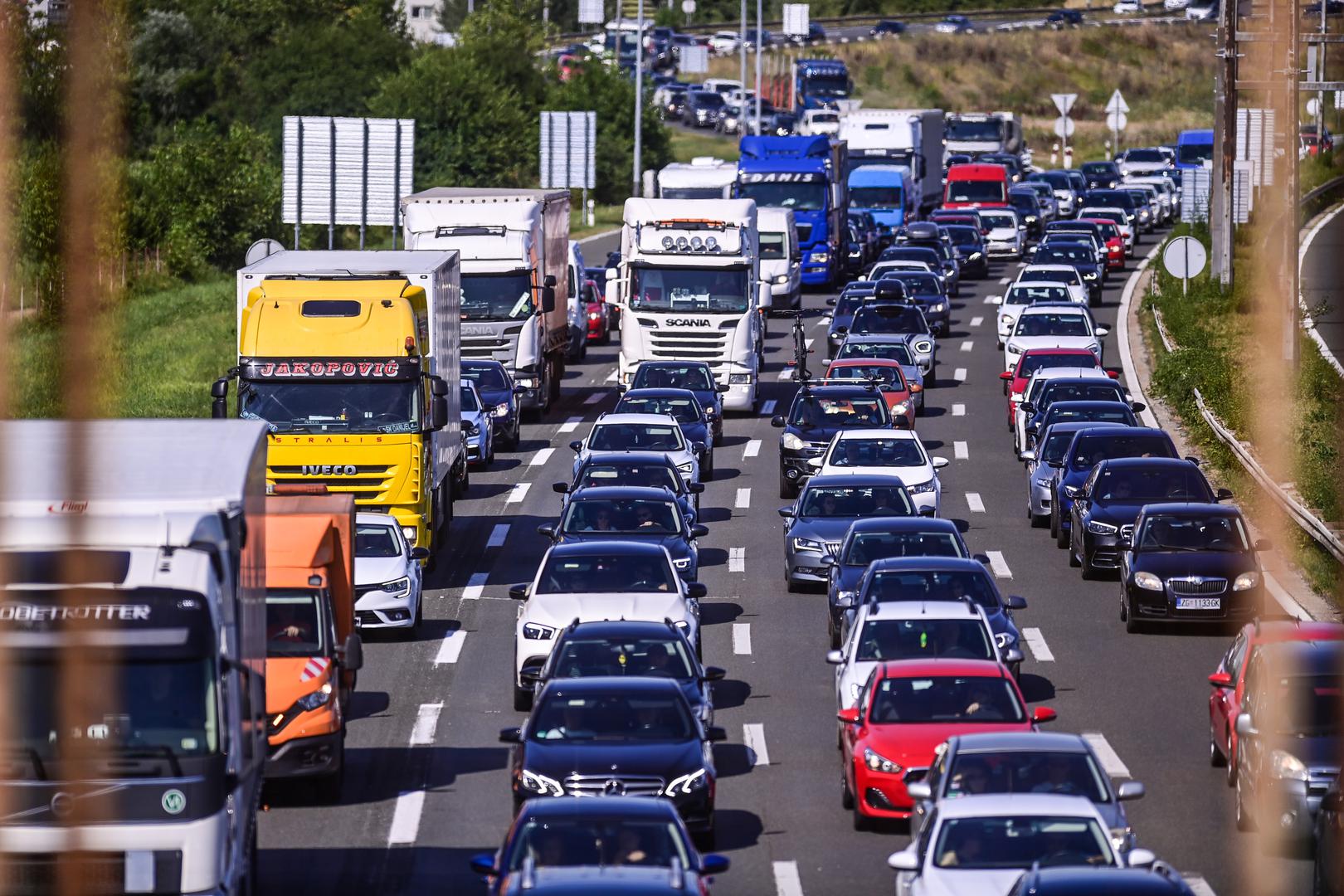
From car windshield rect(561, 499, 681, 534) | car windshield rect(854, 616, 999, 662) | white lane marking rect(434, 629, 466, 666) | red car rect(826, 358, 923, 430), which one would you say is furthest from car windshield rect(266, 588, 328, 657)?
red car rect(826, 358, 923, 430)

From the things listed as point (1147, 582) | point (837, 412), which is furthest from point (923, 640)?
point (837, 412)

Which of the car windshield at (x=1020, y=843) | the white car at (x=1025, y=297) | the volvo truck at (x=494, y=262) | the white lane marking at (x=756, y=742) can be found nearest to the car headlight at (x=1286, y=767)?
the car windshield at (x=1020, y=843)

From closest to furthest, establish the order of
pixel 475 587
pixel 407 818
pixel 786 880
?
pixel 786 880, pixel 407 818, pixel 475 587

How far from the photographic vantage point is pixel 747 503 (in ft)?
118

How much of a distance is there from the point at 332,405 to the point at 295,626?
9510 mm

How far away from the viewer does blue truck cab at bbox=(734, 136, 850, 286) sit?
6097 centimetres

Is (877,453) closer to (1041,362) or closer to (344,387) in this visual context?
→ (344,387)

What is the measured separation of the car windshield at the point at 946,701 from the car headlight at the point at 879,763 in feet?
1.60

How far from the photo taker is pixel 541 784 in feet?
55.4

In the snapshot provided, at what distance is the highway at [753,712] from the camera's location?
1703 cm

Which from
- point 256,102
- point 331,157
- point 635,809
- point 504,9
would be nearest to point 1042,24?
point 504,9

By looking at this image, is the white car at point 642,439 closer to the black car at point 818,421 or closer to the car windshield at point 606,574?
the black car at point 818,421

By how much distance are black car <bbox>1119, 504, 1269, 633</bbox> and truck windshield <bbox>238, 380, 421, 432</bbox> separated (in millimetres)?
9410

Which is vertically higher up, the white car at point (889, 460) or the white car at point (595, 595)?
the white car at point (889, 460)
